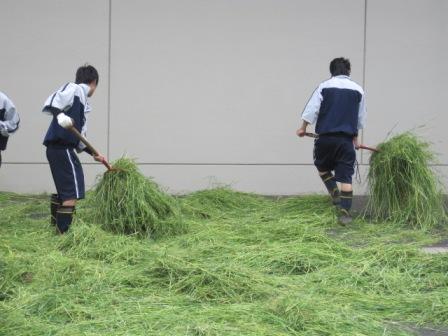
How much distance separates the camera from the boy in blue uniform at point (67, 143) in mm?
5566

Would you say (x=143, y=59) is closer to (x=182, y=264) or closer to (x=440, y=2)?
(x=440, y=2)

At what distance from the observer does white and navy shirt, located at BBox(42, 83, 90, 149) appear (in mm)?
5527

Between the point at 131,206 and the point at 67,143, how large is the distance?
0.77m

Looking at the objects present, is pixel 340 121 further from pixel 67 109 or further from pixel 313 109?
pixel 67 109

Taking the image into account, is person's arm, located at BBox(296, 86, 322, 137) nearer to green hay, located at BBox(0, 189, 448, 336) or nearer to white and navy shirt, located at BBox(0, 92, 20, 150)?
green hay, located at BBox(0, 189, 448, 336)

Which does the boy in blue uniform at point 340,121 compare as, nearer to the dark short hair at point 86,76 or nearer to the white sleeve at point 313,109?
the white sleeve at point 313,109

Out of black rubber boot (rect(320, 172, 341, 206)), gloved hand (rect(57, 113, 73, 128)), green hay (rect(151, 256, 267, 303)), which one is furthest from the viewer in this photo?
black rubber boot (rect(320, 172, 341, 206))

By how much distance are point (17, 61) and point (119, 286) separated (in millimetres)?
4972

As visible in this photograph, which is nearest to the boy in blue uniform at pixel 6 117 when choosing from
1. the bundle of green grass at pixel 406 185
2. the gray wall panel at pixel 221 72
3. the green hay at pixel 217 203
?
the green hay at pixel 217 203

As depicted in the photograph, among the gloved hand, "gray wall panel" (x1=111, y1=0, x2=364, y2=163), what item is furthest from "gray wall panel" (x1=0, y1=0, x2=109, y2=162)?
the gloved hand

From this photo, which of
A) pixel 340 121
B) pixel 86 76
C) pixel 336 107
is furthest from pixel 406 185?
pixel 86 76

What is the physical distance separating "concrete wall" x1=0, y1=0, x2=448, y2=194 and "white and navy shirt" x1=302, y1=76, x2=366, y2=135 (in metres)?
1.99

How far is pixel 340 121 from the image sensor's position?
6.58 meters

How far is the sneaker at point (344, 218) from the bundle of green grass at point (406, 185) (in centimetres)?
37
